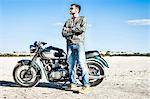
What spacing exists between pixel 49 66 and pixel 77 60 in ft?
3.80

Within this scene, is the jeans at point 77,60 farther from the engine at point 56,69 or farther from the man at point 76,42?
the engine at point 56,69

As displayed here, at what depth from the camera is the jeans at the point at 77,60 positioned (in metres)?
10.7

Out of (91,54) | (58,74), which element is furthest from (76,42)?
(58,74)

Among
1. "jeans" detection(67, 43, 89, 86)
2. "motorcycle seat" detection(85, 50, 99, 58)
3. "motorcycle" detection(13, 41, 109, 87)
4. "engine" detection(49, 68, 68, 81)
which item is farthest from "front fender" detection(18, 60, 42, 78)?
"motorcycle seat" detection(85, 50, 99, 58)

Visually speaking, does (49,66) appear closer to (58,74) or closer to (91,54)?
(58,74)

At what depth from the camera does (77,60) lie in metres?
10.9

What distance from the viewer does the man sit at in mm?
10680

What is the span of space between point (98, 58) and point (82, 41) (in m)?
1.15

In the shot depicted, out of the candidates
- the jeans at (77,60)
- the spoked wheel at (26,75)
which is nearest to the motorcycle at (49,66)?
the spoked wheel at (26,75)

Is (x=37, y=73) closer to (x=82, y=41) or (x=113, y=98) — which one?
(x=82, y=41)

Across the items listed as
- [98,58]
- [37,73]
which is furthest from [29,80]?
[98,58]

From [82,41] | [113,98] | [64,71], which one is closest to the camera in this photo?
[113,98]

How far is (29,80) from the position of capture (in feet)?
38.2

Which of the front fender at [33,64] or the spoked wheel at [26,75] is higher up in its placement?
the front fender at [33,64]
